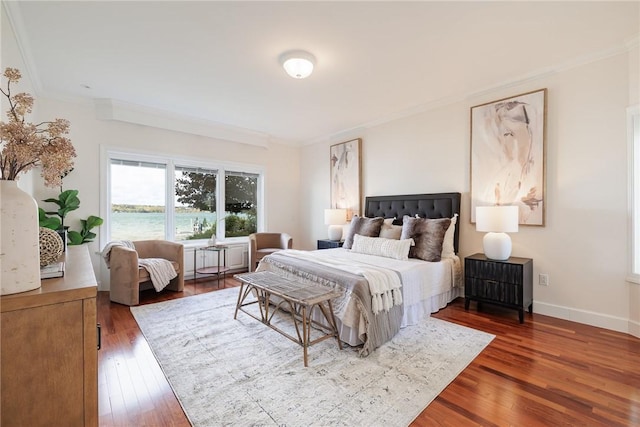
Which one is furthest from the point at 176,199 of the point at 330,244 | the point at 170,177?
the point at 330,244

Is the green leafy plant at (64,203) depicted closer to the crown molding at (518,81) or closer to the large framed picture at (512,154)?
the crown molding at (518,81)

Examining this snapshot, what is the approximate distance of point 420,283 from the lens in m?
3.04

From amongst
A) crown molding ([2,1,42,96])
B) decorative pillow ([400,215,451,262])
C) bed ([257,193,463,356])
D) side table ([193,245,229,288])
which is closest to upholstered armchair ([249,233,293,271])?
side table ([193,245,229,288])

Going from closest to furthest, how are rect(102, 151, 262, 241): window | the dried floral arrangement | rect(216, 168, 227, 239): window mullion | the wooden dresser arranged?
the wooden dresser
the dried floral arrangement
rect(102, 151, 262, 241): window
rect(216, 168, 227, 239): window mullion

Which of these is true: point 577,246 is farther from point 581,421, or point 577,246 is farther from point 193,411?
point 193,411

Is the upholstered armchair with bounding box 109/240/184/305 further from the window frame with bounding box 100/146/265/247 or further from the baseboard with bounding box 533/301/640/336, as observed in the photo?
the baseboard with bounding box 533/301/640/336

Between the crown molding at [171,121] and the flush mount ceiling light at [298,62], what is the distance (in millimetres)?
2645

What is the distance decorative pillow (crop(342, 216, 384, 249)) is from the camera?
163 inches

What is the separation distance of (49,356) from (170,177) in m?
4.26

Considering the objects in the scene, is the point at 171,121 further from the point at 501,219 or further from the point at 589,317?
the point at 589,317

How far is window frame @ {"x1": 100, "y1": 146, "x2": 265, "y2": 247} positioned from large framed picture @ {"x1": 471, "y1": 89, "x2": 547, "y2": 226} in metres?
4.02

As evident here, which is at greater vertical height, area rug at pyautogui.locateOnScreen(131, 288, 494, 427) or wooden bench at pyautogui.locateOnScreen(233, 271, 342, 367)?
wooden bench at pyautogui.locateOnScreen(233, 271, 342, 367)

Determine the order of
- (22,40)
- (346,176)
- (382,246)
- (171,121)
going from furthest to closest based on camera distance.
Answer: (346,176), (171,121), (382,246), (22,40)

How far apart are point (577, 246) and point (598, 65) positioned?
6.08ft
